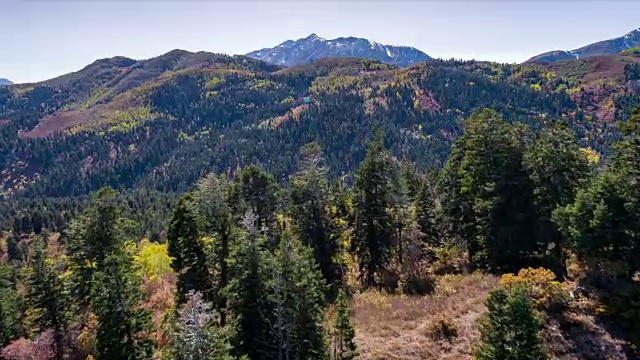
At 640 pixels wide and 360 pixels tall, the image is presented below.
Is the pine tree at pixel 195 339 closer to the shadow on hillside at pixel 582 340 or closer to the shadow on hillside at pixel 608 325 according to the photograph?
the shadow on hillside at pixel 582 340

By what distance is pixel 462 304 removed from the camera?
27844 mm

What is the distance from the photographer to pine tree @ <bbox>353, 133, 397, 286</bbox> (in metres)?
41.6

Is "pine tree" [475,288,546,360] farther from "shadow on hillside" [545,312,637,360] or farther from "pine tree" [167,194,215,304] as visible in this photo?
"pine tree" [167,194,215,304]

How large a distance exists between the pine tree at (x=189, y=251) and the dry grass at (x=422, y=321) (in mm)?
12608

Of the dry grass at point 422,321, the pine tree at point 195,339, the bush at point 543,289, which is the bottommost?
the dry grass at point 422,321

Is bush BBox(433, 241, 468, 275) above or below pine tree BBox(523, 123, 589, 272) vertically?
below

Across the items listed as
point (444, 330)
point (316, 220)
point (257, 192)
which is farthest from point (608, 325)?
point (257, 192)

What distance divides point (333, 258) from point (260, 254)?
1909 centimetres

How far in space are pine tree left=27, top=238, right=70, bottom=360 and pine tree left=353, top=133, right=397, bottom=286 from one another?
26.9 metres

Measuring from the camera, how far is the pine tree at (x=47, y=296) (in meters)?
36.5

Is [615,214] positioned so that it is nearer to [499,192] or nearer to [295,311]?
[499,192]

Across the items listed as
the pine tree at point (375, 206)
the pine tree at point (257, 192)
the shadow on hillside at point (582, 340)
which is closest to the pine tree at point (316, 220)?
the pine tree at point (375, 206)

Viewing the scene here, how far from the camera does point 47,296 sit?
3678cm

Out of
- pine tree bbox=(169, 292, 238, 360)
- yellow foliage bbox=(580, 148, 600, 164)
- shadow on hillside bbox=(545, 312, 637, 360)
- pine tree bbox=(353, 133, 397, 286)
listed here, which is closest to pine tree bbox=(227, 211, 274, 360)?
pine tree bbox=(169, 292, 238, 360)
